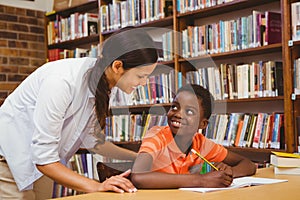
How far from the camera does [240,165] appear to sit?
1756 mm

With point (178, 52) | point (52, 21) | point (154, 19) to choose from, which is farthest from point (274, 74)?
point (52, 21)

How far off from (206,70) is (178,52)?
453mm

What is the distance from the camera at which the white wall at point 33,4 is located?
14.6 feet

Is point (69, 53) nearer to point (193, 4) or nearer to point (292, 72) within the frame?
point (193, 4)

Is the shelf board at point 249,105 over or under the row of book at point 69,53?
under

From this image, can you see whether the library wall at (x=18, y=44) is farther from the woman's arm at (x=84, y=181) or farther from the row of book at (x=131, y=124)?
the woman's arm at (x=84, y=181)

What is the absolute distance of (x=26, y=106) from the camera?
1658mm

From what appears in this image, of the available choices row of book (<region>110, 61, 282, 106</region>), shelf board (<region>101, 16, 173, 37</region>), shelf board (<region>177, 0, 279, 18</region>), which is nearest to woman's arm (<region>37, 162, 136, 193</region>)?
row of book (<region>110, 61, 282, 106</region>)

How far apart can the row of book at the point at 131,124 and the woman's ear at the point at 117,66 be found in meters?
0.35

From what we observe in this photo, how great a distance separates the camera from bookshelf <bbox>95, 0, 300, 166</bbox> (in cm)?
273

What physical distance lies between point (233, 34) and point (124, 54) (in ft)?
5.71

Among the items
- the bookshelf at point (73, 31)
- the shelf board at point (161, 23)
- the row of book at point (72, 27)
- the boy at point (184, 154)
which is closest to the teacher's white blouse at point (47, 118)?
the boy at point (184, 154)

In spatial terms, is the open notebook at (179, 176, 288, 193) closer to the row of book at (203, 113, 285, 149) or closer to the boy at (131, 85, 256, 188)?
the boy at (131, 85, 256, 188)

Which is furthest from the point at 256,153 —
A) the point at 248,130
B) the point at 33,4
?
the point at 33,4
